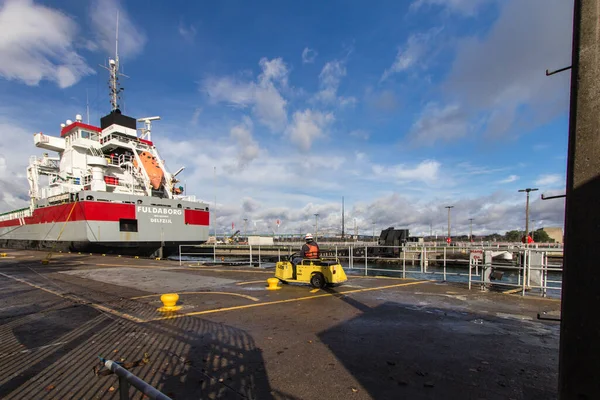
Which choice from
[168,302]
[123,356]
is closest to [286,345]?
[123,356]

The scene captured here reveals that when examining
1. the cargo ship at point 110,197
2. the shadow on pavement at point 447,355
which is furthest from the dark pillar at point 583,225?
the cargo ship at point 110,197

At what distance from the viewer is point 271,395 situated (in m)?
3.75

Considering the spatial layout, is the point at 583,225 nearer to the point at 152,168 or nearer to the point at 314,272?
the point at 314,272

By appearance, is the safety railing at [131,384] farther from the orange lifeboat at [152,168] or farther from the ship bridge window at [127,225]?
the orange lifeboat at [152,168]

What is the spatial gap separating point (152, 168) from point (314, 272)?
27.4 metres

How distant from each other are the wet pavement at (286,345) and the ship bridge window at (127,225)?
19755 mm

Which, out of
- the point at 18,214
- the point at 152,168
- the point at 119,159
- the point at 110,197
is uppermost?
the point at 119,159

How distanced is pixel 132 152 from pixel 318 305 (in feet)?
105

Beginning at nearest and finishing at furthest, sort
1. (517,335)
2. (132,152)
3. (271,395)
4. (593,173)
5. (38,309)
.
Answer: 1. (593,173)
2. (271,395)
3. (517,335)
4. (38,309)
5. (132,152)

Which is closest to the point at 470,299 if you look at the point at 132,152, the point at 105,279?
the point at 105,279

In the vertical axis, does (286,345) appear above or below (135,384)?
below

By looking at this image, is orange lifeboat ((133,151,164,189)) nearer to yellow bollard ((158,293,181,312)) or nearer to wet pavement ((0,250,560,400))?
wet pavement ((0,250,560,400))

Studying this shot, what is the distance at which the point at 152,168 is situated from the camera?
1273 inches

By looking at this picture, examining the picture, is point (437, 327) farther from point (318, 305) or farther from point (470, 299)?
point (470, 299)
